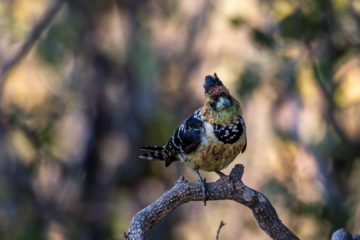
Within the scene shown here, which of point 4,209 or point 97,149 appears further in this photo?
point 97,149

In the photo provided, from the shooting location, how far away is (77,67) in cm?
807

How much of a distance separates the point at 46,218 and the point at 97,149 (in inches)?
48.7

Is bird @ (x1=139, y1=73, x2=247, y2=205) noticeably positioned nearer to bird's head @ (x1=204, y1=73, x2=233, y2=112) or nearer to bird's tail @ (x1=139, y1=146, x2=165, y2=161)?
bird's head @ (x1=204, y1=73, x2=233, y2=112)

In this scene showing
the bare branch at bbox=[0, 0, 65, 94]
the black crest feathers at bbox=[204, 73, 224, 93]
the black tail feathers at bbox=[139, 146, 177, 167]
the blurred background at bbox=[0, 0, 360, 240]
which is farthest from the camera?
the bare branch at bbox=[0, 0, 65, 94]

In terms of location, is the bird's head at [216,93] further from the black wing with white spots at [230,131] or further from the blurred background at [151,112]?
the blurred background at [151,112]

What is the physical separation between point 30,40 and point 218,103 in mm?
4119

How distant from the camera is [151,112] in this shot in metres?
7.78

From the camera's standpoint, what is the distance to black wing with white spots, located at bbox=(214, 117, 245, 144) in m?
3.29

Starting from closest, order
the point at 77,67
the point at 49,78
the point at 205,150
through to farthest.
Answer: the point at 205,150, the point at 49,78, the point at 77,67

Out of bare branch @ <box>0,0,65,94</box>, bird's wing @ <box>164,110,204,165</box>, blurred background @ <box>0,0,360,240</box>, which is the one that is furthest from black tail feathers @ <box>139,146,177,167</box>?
bare branch @ <box>0,0,65,94</box>

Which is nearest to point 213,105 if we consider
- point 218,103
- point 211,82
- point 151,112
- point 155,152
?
point 218,103

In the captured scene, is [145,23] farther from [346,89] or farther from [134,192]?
[346,89]

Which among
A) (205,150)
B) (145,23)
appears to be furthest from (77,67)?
(205,150)

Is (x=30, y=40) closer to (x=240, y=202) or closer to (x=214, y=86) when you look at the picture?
(x=214, y=86)
